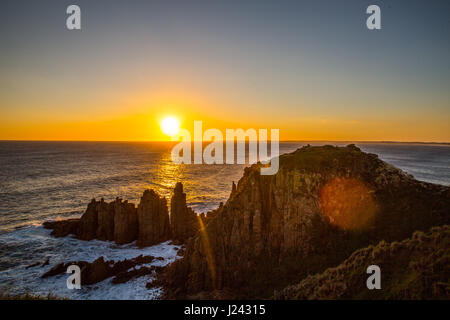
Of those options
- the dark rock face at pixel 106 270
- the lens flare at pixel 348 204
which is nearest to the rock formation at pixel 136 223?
the dark rock face at pixel 106 270

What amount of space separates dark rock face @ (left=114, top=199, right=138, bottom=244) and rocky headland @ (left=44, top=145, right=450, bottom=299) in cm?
1600

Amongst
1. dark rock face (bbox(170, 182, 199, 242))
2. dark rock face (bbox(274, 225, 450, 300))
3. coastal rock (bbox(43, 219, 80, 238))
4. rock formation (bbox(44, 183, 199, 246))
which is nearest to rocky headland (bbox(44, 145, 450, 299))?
dark rock face (bbox(274, 225, 450, 300))

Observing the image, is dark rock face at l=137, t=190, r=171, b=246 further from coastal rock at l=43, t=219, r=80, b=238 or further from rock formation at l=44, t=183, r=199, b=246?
coastal rock at l=43, t=219, r=80, b=238

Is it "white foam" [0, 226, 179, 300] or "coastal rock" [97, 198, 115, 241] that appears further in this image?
"coastal rock" [97, 198, 115, 241]

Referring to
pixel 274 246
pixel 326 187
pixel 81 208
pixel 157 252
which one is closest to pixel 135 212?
pixel 157 252

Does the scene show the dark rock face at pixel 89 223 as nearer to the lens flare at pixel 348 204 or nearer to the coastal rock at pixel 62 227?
the coastal rock at pixel 62 227

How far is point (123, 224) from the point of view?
41.3m

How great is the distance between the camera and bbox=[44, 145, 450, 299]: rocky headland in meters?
21.4

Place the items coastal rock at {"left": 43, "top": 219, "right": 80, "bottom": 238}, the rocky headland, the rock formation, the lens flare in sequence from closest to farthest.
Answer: the rocky headland, the lens flare, the rock formation, coastal rock at {"left": 43, "top": 219, "right": 80, "bottom": 238}

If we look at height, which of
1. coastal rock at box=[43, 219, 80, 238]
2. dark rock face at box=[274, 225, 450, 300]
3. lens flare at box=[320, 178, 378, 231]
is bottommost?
coastal rock at box=[43, 219, 80, 238]

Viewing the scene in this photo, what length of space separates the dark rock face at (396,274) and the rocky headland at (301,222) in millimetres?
2750

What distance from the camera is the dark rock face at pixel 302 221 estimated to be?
846 inches

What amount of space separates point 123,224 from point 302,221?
3252 cm
